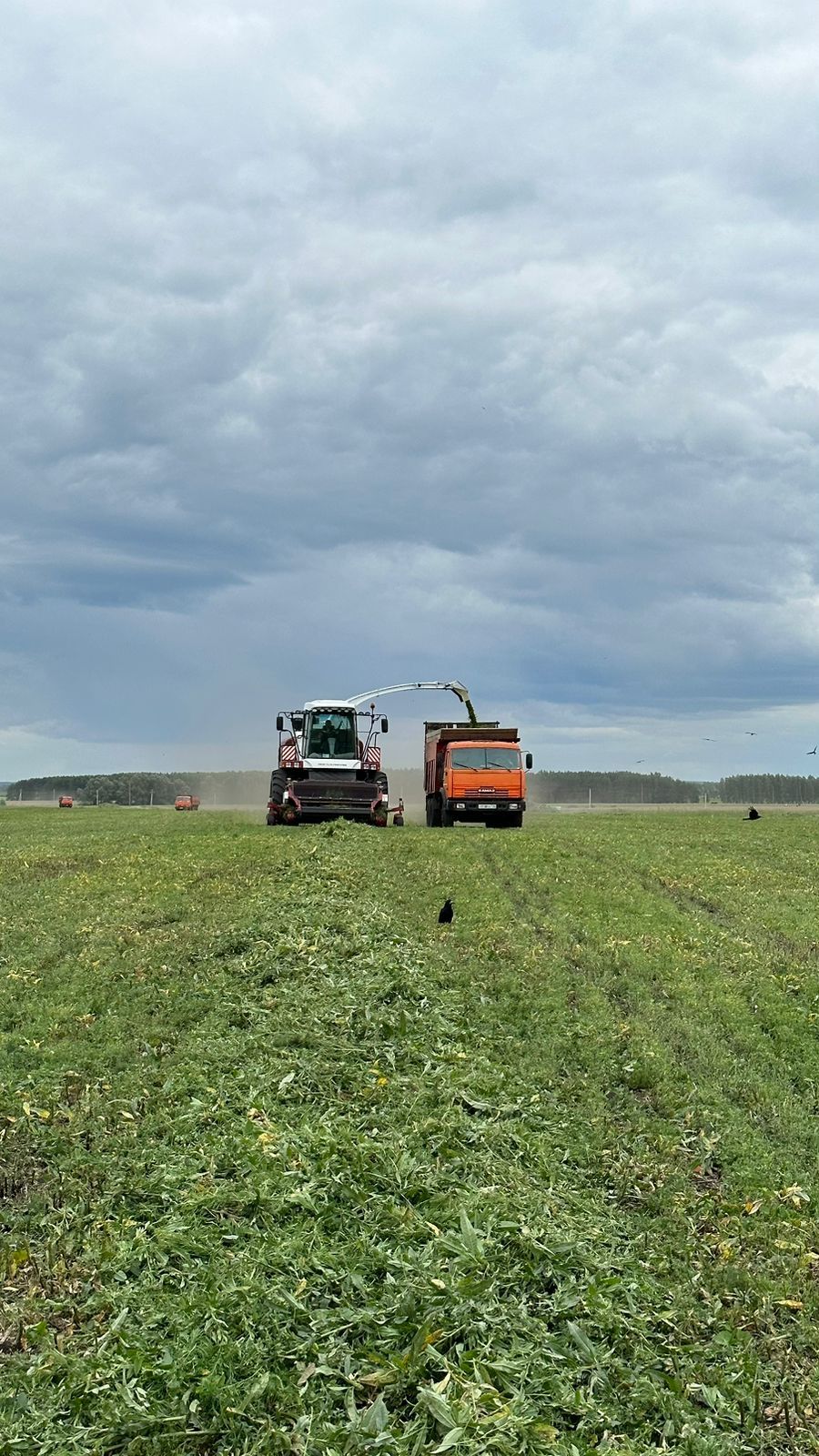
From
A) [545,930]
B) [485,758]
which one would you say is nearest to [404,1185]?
[545,930]

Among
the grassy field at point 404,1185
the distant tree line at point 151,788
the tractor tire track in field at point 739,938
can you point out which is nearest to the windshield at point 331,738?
the tractor tire track in field at point 739,938

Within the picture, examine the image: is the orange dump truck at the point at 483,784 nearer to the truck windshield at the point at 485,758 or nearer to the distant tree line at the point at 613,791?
the truck windshield at the point at 485,758

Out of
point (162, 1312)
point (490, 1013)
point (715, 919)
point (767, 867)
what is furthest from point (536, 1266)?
point (767, 867)

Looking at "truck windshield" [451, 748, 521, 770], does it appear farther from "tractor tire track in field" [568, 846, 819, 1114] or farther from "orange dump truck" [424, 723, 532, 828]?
"tractor tire track in field" [568, 846, 819, 1114]

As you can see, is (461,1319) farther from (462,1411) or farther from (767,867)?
(767,867)

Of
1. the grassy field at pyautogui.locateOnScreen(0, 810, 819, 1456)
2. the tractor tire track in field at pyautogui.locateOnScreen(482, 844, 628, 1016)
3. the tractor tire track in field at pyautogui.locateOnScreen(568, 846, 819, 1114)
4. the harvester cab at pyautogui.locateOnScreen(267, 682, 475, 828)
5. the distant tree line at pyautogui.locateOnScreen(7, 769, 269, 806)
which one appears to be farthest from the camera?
the distant tree line at pyautogui.locateOnScreen(7, 769, 269, 806)

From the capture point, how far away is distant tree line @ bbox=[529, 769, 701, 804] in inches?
3988

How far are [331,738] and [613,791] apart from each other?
69.3m

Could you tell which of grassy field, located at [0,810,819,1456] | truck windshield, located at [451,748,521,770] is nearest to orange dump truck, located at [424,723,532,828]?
truck windshield, located at [451,748,521,770]

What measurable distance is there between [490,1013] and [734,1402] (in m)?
6.64

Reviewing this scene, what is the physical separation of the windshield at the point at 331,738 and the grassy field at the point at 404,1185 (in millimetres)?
18764

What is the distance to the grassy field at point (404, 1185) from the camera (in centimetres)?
598

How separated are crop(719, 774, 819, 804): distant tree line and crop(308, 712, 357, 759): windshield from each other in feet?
229

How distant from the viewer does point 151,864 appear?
24.2 metres
